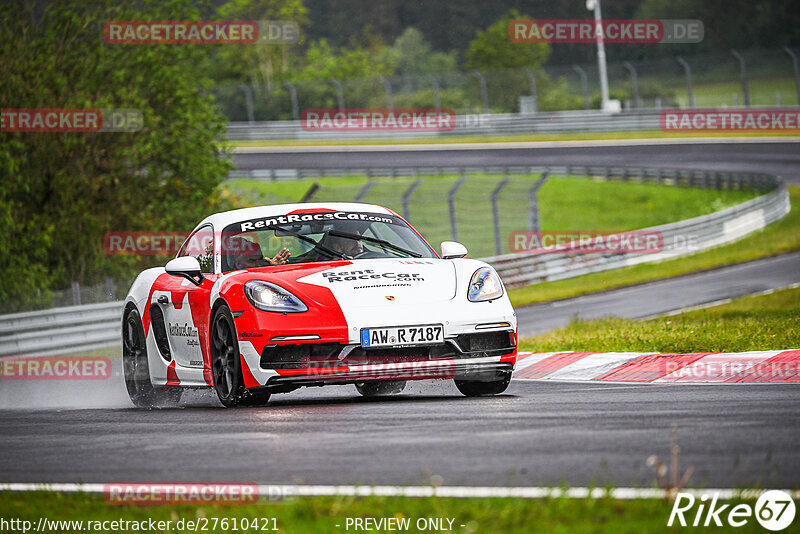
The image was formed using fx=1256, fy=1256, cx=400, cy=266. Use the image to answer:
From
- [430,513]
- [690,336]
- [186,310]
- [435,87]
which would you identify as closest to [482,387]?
[186,310]

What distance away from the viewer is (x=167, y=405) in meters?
10.4

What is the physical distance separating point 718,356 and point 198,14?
80.5 ft

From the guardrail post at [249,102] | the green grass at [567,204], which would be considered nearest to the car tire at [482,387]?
the green grass at [567,204]

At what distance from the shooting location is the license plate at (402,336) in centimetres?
813

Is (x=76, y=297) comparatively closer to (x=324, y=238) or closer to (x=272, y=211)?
(x=272, y=211)

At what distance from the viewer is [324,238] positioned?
369 inches

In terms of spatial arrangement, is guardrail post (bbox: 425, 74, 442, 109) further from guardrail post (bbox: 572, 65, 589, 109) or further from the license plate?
the license plate

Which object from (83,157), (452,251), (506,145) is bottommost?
(452,251)

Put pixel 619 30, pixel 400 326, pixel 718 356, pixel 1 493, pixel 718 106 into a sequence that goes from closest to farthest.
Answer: pixel 1 493 < pixel 400 326 < pixel 718 356 < pixel 718 106 < pixel 619 30

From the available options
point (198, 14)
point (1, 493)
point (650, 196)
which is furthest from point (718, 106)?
point (1, 493)

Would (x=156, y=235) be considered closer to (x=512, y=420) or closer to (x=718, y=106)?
(x=512, y=420)

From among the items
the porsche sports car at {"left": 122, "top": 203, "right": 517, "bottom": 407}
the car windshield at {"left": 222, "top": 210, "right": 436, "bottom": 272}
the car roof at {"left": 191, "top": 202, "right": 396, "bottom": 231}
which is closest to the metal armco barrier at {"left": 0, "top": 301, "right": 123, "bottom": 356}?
the porsche sports car at {"left": 122, "top": 203, "right": 517, "bottom": 407}

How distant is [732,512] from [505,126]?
172ft

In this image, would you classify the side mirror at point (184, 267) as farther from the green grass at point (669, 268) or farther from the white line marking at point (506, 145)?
the white line marking at point (506, 145)
